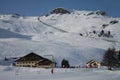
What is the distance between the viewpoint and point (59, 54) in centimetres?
14062

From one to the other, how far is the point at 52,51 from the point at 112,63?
57.4 meters

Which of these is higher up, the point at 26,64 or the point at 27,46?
the point at 27,46

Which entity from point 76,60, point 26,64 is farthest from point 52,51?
point 26,64

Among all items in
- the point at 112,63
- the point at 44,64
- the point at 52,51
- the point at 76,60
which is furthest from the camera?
the point at 52,51

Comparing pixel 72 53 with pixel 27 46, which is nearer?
pixel 72 53


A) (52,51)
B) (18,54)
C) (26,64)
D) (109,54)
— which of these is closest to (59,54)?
(52,51)

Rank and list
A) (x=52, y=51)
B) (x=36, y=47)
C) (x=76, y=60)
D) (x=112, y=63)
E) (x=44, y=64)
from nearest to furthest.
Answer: (x=112, y=63) < (x=44, y=64) < (x=76, y=60) < (x=52, y=51) < (x=36, y=47)

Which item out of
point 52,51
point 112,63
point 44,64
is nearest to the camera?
point 112,63

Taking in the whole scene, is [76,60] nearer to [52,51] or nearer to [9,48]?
[52,51]

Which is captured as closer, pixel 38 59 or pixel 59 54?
pixel 38 59

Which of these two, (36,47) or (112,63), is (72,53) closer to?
(36,47)

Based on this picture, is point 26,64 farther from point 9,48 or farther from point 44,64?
point 9,48

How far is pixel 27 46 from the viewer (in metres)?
160

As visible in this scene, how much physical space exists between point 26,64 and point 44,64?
297 inches
